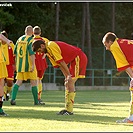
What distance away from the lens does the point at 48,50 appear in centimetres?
1351

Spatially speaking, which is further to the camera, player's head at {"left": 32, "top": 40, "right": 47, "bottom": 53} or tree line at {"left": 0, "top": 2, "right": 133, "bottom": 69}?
tree line at {"left": 0, "top": 2, "right": 133, "bottom": 69}

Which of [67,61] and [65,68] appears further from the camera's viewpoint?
[67,61]

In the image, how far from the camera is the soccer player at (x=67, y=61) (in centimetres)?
1361

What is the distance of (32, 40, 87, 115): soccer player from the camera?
536 inches

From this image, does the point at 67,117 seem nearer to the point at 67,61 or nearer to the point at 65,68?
the point at 65,68

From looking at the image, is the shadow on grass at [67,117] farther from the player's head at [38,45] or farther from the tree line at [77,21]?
the tree line at [77,21]

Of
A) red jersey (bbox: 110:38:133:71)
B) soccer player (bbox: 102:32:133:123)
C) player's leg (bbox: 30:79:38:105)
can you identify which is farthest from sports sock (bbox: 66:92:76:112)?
player's leg (bbox: 30:79:38:105)

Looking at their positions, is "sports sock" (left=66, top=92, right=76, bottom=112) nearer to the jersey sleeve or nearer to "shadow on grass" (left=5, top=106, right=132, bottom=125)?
"shadow on grass" (left=5, top=106, right=132, bottom=125)

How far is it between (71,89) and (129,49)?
105 inches

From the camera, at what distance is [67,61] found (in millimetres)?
14195

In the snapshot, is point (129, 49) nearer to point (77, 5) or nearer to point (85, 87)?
point (85, 87)

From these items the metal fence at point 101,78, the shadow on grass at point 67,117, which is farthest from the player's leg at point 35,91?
the metal fence at point 101,78

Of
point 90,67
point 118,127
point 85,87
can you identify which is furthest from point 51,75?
point 118,127

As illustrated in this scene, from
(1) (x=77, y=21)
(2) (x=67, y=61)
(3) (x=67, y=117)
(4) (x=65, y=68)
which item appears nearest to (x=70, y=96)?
(2) (x=67, y=61)
